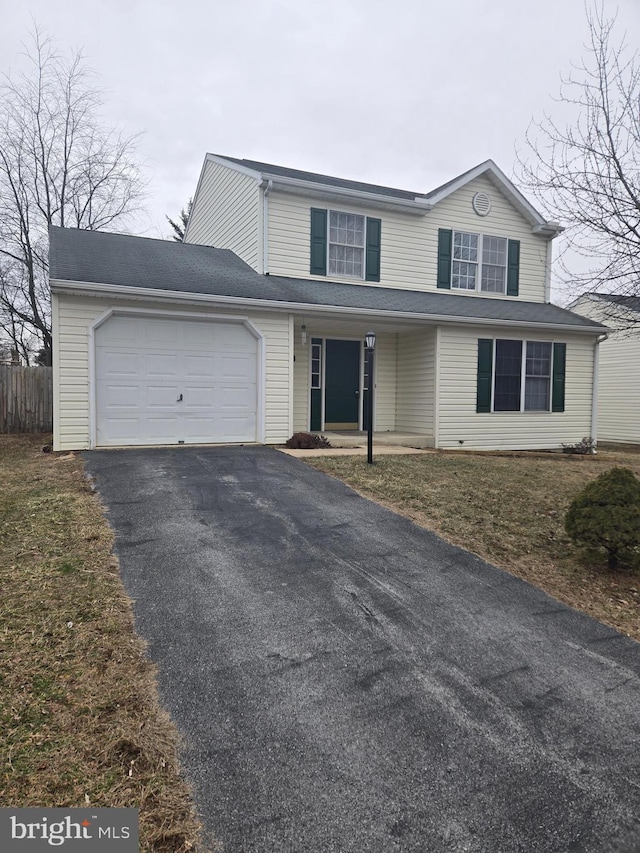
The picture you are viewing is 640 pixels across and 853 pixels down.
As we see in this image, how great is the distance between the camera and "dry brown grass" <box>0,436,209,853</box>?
75.0 inches

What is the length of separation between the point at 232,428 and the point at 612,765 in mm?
8324

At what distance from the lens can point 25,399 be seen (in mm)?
12875

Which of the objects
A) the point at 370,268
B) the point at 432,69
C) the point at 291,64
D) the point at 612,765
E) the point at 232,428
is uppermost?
the point at 291,64

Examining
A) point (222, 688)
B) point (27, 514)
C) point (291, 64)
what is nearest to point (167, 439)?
point (27, 514)

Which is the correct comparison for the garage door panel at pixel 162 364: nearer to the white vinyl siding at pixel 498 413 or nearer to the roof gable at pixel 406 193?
the roof gable at pixel 406 193

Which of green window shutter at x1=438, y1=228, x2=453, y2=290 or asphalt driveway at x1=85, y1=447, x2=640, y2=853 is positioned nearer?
asphalt driveway at x1=85, y1=447, x2=640, y2=853

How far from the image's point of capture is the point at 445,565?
176 inches

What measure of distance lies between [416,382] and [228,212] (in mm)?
6410

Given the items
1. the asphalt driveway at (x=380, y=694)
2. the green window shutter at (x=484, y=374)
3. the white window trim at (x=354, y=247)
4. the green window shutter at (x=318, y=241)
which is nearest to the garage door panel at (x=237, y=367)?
the green window shutter at (x=318, y=241)

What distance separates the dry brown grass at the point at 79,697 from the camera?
191 cm

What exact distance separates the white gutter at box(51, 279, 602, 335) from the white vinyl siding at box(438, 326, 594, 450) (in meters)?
0.42

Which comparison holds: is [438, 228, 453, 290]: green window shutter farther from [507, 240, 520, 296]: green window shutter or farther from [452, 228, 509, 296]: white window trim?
[507, 240, 520, 296]: green window shutter

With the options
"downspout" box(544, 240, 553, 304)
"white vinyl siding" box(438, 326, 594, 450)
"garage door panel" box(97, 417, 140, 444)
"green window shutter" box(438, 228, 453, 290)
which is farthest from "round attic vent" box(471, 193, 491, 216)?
"garage door panel" box(97, 417, 140, 444)

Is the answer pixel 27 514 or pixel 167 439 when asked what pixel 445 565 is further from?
pixel 167 439
